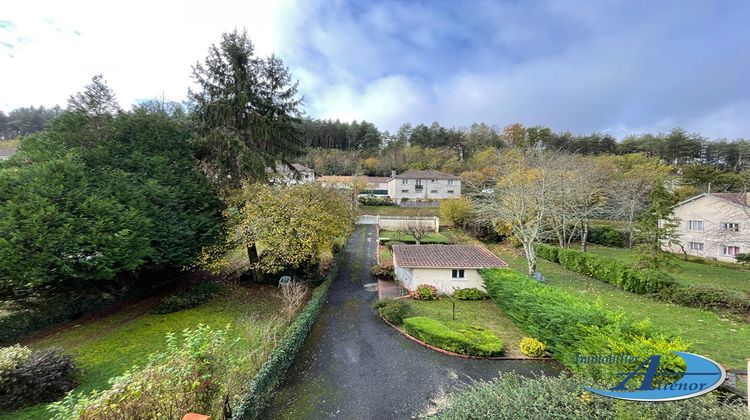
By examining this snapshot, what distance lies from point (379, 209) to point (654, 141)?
193 feet

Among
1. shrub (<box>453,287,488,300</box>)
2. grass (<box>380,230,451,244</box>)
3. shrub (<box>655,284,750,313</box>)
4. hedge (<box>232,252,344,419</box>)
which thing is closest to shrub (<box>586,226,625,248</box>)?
grass (<box>380,230,451,244</box>)

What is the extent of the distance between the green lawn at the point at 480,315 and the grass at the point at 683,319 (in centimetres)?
366

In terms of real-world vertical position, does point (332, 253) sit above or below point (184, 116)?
below

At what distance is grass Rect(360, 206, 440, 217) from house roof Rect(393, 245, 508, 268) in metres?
27.0

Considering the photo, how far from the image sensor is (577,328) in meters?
8.84

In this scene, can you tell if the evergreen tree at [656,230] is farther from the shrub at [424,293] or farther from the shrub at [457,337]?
the shrub at [457,337]

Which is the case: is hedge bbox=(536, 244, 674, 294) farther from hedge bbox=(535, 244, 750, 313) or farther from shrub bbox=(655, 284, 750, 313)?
shrub bbox=(655, 284, 750, 313)

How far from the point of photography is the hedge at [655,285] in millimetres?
13829

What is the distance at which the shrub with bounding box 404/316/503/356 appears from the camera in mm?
10906

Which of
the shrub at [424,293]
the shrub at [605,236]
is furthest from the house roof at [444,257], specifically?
the shrub at [605,236]

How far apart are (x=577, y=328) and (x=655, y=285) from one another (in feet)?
39.8

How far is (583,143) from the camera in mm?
66312

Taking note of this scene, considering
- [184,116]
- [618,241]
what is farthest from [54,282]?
[618,241]

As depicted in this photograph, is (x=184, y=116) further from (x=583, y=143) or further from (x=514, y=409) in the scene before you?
(x=583, y=143)
